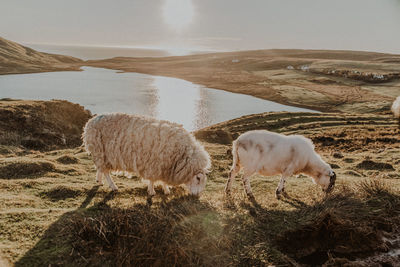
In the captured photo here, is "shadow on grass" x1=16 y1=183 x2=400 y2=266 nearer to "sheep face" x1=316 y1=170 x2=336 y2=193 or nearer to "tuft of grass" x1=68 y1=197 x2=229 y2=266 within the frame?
"tuft of grass" x1=68 y1=197 x2=229 y2=266

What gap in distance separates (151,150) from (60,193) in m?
3.37

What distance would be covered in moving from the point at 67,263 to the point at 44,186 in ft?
17.6

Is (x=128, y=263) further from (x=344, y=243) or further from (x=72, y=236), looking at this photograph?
(x=344, y=243)

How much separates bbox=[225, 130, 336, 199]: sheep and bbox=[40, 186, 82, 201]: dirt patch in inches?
215

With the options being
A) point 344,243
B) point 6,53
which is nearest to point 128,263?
point 344,243

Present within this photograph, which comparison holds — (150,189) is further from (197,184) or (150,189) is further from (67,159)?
(67,159)

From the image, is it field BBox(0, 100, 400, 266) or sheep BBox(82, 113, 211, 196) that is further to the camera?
sheep BBox(82, 113, 211, 196)

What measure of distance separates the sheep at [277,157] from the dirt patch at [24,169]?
8.02 meters

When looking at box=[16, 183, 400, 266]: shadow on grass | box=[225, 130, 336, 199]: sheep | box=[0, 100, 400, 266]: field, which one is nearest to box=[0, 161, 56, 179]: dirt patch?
box=[0, 100, 400, 266]: field

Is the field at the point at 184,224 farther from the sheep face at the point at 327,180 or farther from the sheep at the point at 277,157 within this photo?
the sheep at the point at 277,157

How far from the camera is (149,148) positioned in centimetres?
852

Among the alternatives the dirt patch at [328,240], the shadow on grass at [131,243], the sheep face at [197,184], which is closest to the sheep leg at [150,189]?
the sheep face at [197,184]

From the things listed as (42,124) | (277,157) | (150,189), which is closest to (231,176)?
(277,157)

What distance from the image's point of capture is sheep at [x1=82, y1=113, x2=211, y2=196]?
8.41 meters
